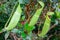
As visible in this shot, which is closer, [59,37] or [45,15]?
[45,15]

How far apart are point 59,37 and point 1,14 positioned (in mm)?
447

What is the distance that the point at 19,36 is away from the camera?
114 cm

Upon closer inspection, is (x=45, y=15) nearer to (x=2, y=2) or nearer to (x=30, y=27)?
(x=30, y=27)

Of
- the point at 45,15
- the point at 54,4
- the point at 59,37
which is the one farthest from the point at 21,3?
the point at 59,37

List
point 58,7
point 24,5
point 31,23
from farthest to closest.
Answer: point 58,7 → point 24,5 → point 31,23

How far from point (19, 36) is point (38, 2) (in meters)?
0.25

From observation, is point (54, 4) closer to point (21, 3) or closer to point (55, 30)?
point (55, 30)

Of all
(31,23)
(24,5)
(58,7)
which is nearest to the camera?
(31,23)

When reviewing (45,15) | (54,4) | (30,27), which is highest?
(54,4)

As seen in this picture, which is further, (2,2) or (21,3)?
(2,2)

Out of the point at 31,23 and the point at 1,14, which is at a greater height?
the point at 1,14

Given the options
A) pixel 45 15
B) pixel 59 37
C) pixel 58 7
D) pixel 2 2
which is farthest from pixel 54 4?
pixel 2 2

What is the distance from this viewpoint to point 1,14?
1.22 m

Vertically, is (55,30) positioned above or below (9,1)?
below
